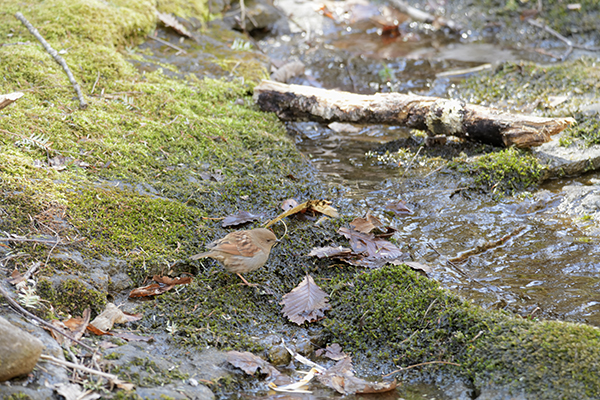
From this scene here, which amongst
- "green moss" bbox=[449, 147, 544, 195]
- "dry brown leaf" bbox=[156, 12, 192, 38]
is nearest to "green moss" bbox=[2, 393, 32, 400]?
"green moss" bbox=[449, 147, 544, 195]

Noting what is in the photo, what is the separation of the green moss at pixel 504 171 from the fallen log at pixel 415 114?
0.79ft

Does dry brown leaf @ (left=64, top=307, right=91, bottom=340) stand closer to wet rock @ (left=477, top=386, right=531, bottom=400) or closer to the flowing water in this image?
the flowing water

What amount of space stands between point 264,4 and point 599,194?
803cm

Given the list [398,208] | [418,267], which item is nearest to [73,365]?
[418,267]

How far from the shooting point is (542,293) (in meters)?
3.52

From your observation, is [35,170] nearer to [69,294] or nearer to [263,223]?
[69,294]

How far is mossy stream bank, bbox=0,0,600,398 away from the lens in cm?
269

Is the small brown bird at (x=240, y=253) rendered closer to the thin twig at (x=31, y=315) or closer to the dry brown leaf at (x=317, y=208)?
the dry brown leaf at (x=317, y=208)

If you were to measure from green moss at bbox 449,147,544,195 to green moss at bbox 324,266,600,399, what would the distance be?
207cm

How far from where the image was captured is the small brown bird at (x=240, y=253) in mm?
3195

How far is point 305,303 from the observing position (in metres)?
3.27

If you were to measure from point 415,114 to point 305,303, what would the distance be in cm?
321

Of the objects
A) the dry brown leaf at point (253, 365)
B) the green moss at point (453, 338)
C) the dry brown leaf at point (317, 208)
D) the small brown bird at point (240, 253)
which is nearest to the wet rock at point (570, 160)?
the dry brown leaf at point (317, 208)

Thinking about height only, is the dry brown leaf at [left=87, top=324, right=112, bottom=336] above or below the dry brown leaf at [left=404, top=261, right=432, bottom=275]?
above
